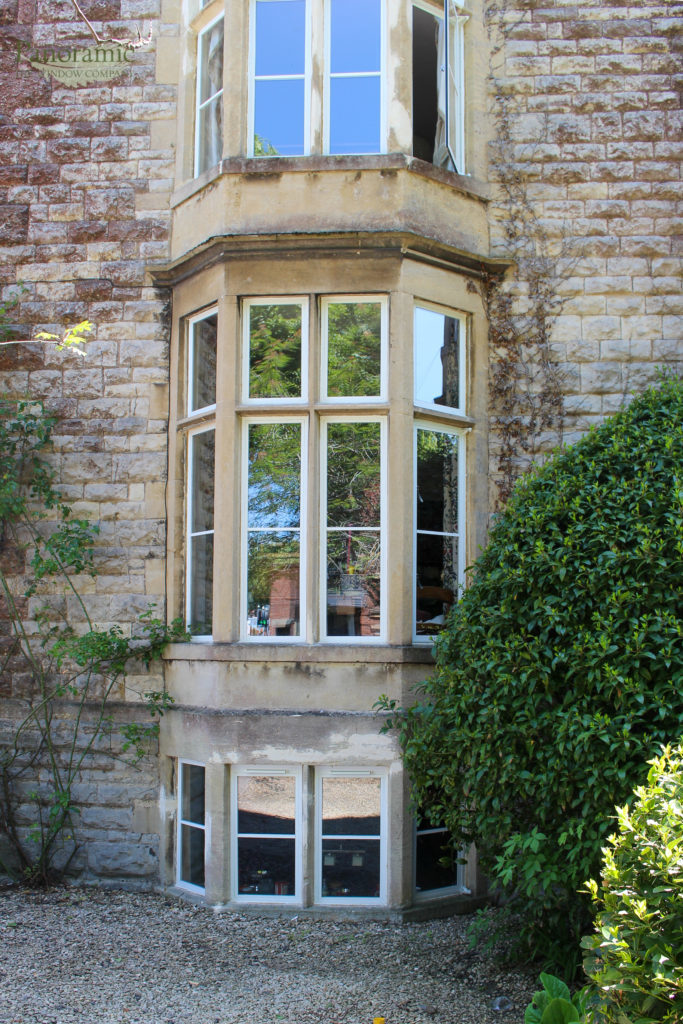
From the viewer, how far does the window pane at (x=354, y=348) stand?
690cm

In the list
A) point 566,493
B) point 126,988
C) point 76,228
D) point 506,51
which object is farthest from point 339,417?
point 126,988

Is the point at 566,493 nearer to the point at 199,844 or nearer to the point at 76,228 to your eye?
the point at 199,844

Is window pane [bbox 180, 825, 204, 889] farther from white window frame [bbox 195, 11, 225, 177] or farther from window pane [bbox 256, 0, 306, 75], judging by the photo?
window pane [bbox 256, 0, 306, 75]

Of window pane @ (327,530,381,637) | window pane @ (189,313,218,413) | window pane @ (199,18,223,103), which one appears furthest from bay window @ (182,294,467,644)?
window pane @ (199,18,223,103)

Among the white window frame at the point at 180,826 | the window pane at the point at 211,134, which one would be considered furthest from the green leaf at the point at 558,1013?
the window pane at the point at 211,134

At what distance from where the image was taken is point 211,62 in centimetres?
770

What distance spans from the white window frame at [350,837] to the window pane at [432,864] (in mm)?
293

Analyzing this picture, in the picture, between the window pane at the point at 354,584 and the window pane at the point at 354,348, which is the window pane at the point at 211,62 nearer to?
the window pane at the point at 354,348

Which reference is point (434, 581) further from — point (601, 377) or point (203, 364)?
point (203, 364)

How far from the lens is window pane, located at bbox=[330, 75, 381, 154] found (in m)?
7.14

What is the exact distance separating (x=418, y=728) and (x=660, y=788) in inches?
93.6

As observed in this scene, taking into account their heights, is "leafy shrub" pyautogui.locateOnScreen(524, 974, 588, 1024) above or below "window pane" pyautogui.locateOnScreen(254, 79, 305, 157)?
below

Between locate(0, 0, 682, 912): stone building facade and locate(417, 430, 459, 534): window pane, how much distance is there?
0.07 ft

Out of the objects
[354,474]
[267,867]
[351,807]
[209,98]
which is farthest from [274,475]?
[209,98]
